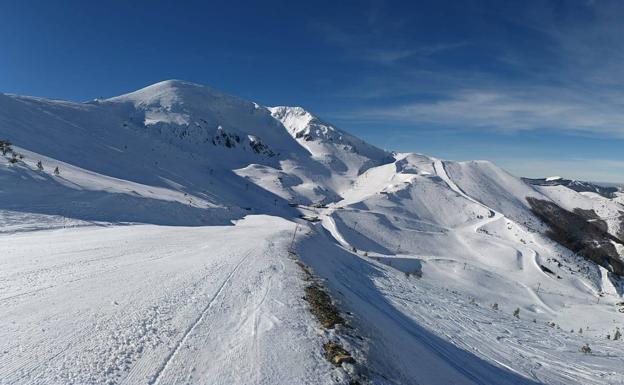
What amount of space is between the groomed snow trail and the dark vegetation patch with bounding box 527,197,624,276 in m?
91.1

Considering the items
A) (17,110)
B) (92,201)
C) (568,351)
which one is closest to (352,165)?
(17,110)

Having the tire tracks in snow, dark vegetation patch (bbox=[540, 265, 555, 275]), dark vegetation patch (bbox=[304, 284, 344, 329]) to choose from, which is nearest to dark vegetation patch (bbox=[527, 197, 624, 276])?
dark vegetation patch (bbox=[540, 265, 555, 275])

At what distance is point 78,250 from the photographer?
12000 mm

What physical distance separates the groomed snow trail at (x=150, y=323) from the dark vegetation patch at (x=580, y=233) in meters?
91.1

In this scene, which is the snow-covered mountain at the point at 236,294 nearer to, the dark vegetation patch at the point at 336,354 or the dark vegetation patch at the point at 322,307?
the dark vegetation patch at the point at 336,354

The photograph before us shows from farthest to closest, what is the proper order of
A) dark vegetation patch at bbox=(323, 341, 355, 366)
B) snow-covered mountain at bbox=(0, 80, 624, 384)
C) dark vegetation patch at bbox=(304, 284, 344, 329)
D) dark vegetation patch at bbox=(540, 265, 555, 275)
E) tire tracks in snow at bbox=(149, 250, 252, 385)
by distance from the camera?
dark vegetation patch at bbox=(540, 265, 555, 275), dark vegetation patch at bbox=(304, 284, 344, 329), dark vegetation patch at bbox=(323, 341, 355, 366), snow-covered mountain at bbox=(0, 80, 624, 384), tire tracks in snow at bbox=(149, 250, 252, 385)

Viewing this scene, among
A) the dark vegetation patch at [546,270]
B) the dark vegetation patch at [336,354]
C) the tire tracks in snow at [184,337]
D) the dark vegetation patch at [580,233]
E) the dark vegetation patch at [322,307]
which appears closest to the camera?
the tire tracks in snow at [184,337]

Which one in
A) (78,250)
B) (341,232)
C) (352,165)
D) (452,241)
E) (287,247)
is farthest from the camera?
(352,165)

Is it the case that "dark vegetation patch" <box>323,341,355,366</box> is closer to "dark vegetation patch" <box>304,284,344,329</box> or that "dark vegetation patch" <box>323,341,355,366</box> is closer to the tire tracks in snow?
"dark vegetation patch" <box>304,284,344,329</box>

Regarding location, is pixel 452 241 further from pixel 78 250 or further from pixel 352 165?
pixel 352 165

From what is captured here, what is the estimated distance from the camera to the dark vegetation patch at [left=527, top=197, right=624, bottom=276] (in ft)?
269

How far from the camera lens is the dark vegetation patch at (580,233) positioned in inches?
3226

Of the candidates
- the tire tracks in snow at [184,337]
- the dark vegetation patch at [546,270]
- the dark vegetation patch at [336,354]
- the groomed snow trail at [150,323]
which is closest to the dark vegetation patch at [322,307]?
the groomed snow trail at [150,323]

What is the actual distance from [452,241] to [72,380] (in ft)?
232
